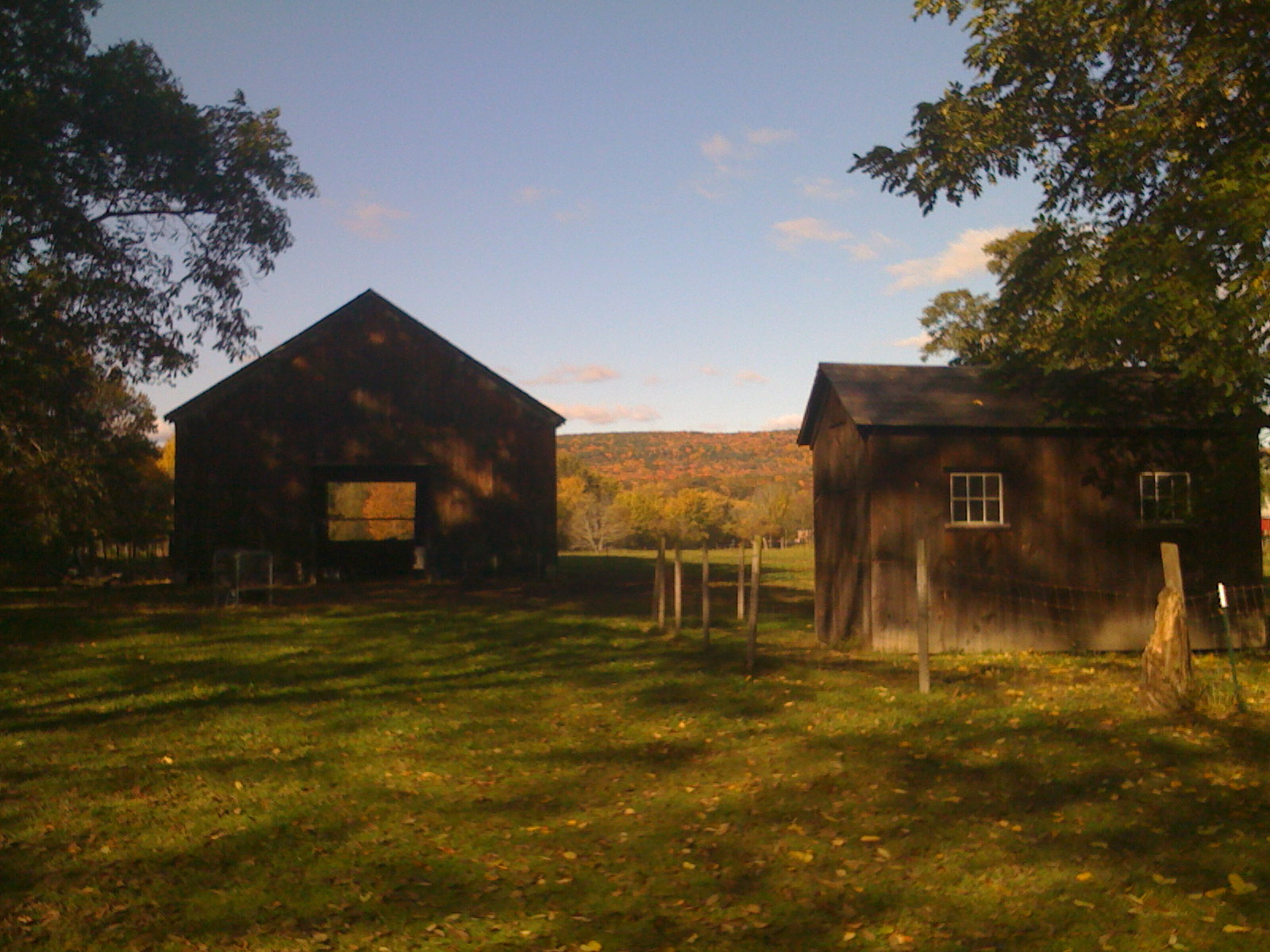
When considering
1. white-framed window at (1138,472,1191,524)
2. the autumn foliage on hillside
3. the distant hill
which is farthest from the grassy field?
the distant hill

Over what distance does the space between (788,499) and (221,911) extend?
96.5 m

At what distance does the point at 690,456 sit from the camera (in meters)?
187

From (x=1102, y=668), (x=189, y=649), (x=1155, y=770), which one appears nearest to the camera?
(x=1155, y=770)

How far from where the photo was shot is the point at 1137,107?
1681 cm

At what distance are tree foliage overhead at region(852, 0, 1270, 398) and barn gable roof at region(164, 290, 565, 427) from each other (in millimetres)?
14405

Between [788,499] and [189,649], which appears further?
[788,499]

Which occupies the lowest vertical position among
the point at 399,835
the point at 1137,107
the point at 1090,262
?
the point at 399,835

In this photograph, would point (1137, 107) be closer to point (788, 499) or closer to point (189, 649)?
point (189, 649)

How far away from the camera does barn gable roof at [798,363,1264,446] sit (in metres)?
18.3

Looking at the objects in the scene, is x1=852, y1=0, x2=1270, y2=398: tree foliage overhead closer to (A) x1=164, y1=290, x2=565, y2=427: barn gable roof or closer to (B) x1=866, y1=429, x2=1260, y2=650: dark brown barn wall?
(B) x1=866, y1=429, x2=1260, y2=650: dark brown barn wall

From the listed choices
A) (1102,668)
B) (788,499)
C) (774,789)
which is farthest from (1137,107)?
(788,499)

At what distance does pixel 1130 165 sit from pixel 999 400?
4.38 meters

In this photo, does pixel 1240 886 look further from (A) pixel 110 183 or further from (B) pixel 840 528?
(A) pixel 110 183

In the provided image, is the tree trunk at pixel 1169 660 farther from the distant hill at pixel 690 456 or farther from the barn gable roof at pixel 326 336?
the distant hill at pixel 690 456
